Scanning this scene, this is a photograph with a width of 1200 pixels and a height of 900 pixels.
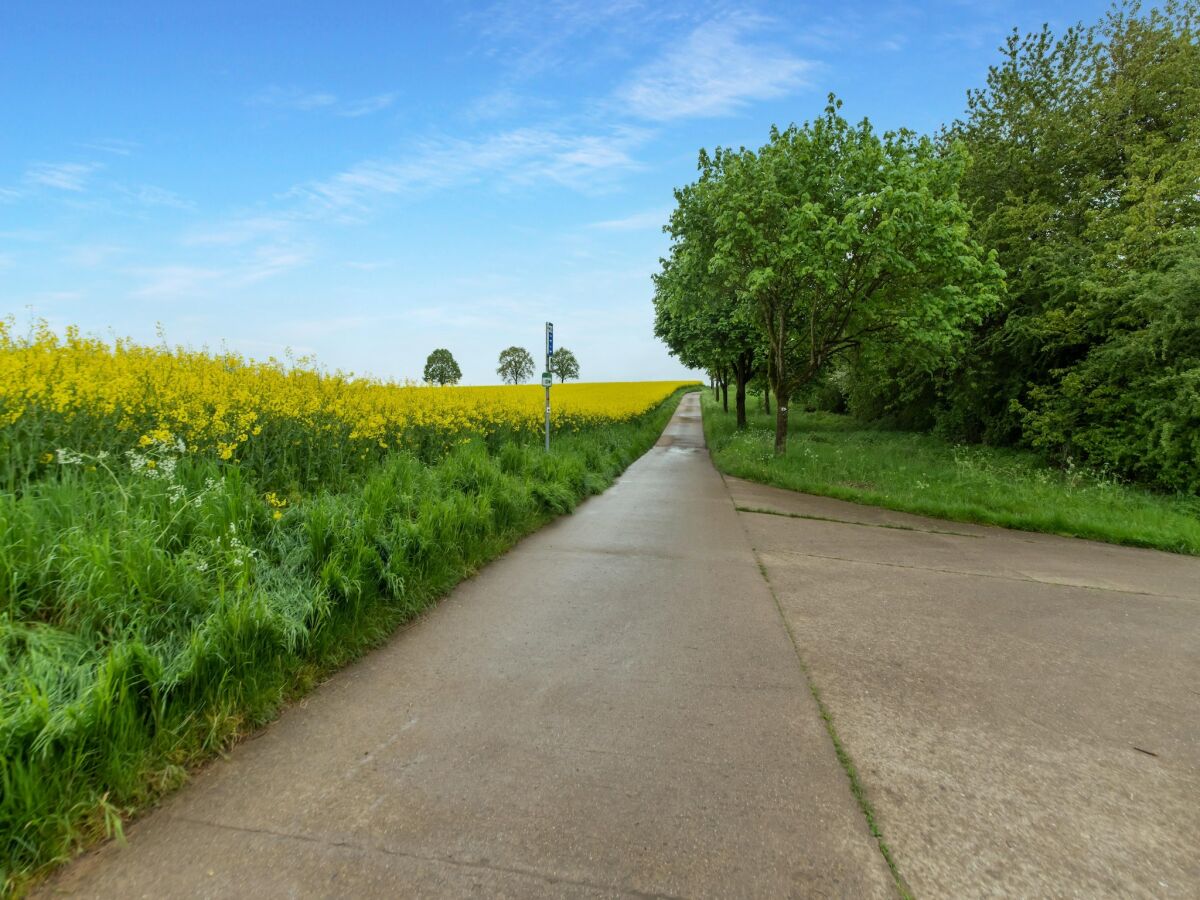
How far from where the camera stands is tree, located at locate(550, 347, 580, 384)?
96.2m

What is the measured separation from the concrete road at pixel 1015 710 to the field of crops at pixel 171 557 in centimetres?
283

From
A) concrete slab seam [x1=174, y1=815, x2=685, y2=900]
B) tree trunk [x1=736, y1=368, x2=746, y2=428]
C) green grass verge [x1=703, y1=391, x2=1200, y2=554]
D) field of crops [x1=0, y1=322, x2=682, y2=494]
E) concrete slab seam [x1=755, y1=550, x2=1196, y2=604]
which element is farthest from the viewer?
tree trunk [x1=736, y1=368, x2=746, y2=428]

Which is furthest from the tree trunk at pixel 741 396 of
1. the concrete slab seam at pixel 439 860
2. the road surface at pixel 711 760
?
Answer: the concrete slab seam at pixel 439 860

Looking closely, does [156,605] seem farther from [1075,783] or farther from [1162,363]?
[1162,363]

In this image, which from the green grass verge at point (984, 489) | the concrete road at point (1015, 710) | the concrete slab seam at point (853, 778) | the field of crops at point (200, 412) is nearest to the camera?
the concrete slab seam at point (853, 778)

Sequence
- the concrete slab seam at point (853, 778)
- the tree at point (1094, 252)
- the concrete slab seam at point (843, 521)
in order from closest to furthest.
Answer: the concrete slab seam at point (853, 778) < the concrete slab seam at point (843, 521) < the tree at point (1094, 252)

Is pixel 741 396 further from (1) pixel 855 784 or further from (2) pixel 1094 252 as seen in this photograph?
(1) pixel 855 784

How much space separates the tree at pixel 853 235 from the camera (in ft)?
34.8

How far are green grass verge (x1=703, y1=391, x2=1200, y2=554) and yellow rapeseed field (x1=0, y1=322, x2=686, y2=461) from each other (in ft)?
23.3

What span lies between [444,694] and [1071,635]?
4.50m

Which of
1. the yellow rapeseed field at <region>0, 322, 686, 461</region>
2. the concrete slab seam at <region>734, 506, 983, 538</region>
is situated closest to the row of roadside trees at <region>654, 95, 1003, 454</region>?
the concrete slab seam at <region>734, 506, 983, 538</region>

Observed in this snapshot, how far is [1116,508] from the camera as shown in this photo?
830 centimetres

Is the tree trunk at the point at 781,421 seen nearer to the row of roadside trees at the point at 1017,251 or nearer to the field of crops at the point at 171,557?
the row of roadside trees at the point at 1017,251

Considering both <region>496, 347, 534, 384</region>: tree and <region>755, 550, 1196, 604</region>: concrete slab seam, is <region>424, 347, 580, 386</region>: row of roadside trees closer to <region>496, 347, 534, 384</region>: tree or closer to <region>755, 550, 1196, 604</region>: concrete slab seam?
<region>496, 347, 534, 384</region>: tree
